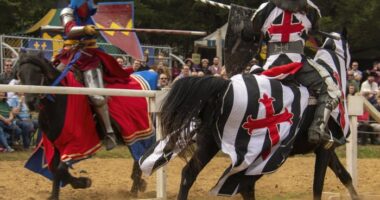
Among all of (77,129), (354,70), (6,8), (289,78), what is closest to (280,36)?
(289,78)

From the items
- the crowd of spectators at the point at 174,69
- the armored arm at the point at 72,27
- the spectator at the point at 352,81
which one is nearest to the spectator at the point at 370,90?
the spectator at the point at 352,81

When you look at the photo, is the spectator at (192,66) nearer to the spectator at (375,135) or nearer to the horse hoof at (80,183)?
the spectator at (375,135)

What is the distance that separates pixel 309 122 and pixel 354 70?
9.78 metres

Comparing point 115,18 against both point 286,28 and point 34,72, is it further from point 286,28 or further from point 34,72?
point 286,28

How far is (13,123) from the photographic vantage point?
439 inches

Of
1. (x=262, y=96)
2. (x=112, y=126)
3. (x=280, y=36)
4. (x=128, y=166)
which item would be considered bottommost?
(x=128, y=166)

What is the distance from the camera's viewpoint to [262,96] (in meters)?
5.61

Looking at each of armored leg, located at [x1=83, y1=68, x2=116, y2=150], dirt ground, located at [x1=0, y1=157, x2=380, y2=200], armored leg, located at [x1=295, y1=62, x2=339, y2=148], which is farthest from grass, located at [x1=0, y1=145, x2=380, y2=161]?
armored leg, located at [x1=295, y1=62, x2=339, y2=148]

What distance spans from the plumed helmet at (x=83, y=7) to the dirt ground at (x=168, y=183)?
1.94m

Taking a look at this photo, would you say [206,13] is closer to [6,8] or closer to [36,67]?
[6,8]

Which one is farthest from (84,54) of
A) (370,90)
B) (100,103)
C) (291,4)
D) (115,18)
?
(370,90)

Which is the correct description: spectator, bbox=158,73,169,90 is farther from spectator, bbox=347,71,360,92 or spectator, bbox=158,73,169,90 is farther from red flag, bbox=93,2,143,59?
spectator, bbox=347,71,360,92

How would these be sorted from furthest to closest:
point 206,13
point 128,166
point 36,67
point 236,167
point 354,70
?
point 206,13, point 354,70, point 128,166, point 36,67, point 236,167

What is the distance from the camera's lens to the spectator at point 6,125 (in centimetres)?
1100
